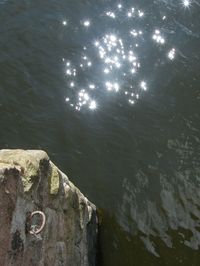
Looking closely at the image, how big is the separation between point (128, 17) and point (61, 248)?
346 inches

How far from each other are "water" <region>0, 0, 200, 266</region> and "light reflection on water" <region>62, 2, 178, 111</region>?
3 cm

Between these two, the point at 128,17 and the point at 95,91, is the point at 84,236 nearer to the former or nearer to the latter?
the point at 95,91

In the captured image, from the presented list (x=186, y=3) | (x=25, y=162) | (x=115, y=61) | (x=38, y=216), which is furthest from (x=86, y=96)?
(x=38, y=216)

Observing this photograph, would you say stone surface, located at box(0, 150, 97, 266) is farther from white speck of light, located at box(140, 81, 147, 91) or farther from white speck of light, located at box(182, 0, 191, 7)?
white speck of light, located at box(182, 0, 191, 7)

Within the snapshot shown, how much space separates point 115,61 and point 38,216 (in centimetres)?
714

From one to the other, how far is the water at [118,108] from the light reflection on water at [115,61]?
0.03 m

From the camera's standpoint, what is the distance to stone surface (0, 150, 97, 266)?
19.0ft

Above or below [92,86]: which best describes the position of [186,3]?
above

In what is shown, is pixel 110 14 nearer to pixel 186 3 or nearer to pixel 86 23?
pixel 86 23

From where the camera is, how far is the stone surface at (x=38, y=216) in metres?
5.79

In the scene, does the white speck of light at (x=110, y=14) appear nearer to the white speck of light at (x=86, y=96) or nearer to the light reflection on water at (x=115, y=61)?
the light reflection on water at (x=115, y=61)

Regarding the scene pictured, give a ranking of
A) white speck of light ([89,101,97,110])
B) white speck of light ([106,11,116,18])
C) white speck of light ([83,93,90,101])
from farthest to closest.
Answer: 1. white speck of light ([106,11,116,18])
2. white speck of light ([83,93,90,101])
3. white speck of light ([89,101,97,110])

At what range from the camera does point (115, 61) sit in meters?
12.9

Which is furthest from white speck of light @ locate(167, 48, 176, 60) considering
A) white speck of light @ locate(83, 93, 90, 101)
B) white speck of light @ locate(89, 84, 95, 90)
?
white speck of light @ locate(83, 93, 90, 101)
